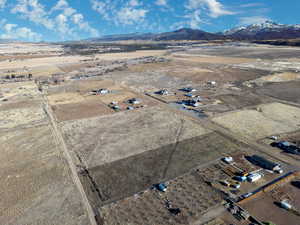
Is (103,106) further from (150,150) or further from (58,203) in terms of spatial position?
(58,203)

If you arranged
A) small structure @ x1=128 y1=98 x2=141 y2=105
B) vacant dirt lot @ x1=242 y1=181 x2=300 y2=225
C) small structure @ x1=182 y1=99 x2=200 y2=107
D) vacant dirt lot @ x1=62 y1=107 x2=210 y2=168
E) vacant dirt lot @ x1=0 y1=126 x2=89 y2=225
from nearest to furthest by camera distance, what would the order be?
vacant dirt lot @ x1=242 y1=181 x2=300 y2=225 → vacant dirt lot @ x1=0 y1=126 x2=89 y2=225 → vacant dirt lot @ x1=62 y1=107 x2=210 y2=168 → small structure @ x1=182 y1=99 x2=200 y2=107 → small structure @ x1=128 y1=98 x2=141 y2=105

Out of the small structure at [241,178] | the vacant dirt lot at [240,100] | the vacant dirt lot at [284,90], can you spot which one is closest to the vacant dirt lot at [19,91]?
the vacant dirt lot at [240,100]

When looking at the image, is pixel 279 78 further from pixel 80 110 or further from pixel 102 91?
pixel 80 110

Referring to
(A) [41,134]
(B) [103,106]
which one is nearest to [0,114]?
(A) [41,134]

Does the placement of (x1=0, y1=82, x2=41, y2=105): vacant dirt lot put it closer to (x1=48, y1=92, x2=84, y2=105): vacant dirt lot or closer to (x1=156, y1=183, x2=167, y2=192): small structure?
(x1=48, y1=92, x2=84, y2=105): vacant dirt lot

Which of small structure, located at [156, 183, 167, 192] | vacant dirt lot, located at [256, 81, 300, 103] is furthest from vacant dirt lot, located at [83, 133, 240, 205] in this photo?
vacant dirt lot, located at [256, 81, 300, 103]

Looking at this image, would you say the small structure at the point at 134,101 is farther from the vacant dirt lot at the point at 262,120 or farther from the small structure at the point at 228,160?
the small structure at the point at 228,160
